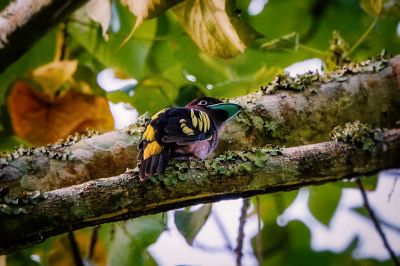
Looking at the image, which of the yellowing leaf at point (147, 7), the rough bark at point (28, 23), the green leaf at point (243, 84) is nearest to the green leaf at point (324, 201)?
the green leaf at point (243, 84)

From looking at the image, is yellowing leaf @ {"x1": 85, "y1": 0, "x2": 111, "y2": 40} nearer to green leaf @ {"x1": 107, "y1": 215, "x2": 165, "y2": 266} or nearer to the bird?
the bird

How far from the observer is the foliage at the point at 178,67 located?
1826 mm

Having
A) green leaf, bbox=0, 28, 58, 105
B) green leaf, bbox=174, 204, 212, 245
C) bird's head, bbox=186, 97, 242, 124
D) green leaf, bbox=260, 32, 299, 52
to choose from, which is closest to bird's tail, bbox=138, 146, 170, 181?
bird's head, bbox=186, 97, 242, 124

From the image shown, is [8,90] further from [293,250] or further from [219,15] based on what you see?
[293,250]

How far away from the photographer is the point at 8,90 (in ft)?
7.38

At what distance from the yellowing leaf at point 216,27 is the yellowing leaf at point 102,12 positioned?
211 mm

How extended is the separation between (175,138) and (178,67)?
1043mm

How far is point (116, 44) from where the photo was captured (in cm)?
228

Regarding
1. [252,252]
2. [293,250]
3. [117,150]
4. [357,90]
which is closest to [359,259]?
[293,250]

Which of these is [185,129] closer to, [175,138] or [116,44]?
[175,138]

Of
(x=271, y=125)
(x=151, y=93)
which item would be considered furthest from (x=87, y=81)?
(x=271, y=125)

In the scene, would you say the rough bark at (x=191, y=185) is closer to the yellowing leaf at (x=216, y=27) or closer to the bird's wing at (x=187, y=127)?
the bird's wing at (x=187, y=127)

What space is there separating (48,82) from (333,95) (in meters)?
0.99

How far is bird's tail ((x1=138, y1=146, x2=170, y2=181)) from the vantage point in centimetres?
124
